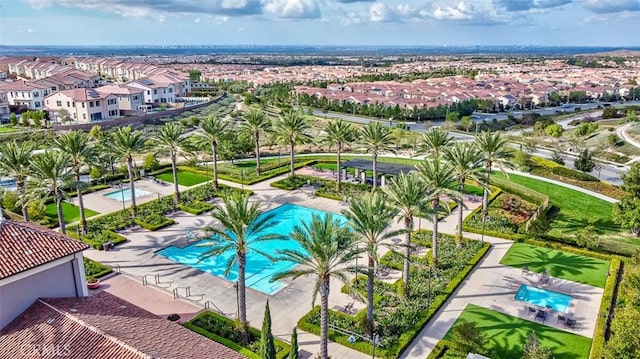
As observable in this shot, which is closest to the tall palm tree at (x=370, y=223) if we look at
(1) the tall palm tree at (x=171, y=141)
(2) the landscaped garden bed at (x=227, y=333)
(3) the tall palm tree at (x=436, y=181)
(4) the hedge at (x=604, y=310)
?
(2) the landscaped garden bed at (x=227, y=333)

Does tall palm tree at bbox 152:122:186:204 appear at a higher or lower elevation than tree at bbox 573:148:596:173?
higher

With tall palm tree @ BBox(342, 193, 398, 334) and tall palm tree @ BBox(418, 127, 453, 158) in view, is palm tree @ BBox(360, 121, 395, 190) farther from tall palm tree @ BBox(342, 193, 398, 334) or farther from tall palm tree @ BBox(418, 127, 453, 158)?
tall palm tree @ BBox(342, 193, 398, 334)

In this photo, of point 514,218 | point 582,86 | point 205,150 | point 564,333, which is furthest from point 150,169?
point 582,86

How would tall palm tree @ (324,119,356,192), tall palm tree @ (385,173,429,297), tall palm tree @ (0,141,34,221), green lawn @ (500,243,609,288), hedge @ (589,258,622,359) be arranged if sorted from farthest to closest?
tall palm tree @ (324,119,356,192) → tall palm tree @ (0,141,34,221) → green lawn @ (500,243,609,288) → tall palm tree @ (385,173,429,297) → hedge @ (589,258,622,359)

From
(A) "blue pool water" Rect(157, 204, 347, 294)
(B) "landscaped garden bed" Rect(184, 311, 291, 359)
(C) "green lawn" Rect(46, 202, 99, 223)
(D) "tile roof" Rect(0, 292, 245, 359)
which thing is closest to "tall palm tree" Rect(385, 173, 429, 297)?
(A) "blue pool water" Rect(157, 204, 347, 294)

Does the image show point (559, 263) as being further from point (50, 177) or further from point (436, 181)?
point (50, 177)

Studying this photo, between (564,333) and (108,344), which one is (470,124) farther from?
(108,344)
